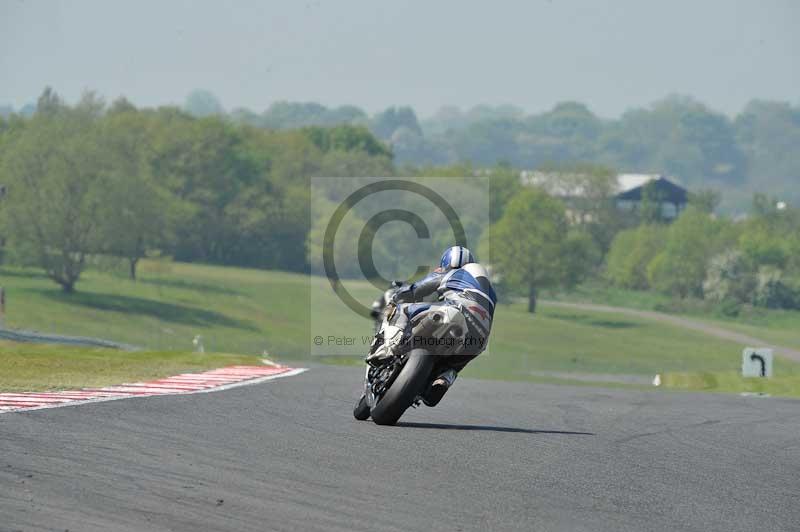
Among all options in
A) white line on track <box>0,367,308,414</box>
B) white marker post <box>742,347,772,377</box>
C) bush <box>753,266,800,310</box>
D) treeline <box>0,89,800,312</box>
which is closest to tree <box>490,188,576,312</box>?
treeline <box>0,89,800,312</box>

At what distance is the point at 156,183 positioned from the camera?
127 metres

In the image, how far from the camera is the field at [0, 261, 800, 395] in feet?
283

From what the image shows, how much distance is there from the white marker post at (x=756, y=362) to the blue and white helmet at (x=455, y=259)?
22.7 m

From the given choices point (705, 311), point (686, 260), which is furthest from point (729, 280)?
point (686, 260)

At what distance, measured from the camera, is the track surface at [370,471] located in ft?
31.1

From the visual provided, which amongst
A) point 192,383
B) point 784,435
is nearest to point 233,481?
point 784,435

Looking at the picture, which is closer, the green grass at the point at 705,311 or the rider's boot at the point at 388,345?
the rider's boot at the point at 388,345

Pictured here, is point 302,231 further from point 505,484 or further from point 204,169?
point 505,484

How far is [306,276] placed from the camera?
126188 mm

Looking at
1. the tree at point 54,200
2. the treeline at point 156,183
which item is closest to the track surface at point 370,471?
the tree at point 54,200

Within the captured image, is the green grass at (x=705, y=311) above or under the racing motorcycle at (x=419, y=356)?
under

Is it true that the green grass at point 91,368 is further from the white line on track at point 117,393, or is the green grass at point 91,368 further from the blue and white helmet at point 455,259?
the blue and white helmet at point 455,259

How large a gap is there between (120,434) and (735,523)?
223 inches

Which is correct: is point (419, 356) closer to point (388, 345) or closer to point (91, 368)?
point (388, 345)
